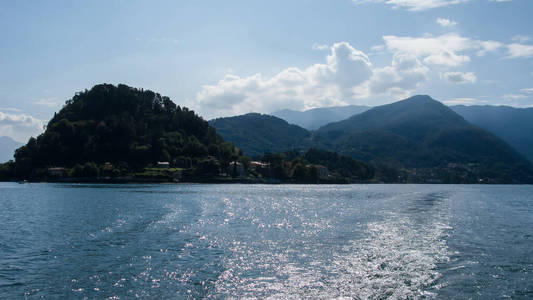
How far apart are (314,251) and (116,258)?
12899 millimetres

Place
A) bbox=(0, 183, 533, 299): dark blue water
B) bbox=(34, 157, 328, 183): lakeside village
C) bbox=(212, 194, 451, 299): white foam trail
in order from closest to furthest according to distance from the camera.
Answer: bbox=(212, 194, 451, 299): white foam trail, bbox=(0, 183, 533, 299): dark blue water, bbox=(34, 157, 328, 183): lakeside village

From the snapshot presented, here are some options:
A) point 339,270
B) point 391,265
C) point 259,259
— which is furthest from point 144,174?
point 339,270

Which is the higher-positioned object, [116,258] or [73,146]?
[73,146]

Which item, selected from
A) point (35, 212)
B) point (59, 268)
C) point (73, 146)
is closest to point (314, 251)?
point (59, 268)

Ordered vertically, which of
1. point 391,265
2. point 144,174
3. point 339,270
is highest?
point 144,174

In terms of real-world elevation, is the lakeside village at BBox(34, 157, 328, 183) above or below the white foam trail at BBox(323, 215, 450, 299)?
above

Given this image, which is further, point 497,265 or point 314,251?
point 314,251

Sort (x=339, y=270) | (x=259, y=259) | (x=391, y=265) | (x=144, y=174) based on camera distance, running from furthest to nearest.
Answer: (x=144, y=174) < (x=259, y=259) < (x=391, y=265) < (x=339, y=270)

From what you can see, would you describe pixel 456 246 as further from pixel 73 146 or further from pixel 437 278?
pixel 73 146

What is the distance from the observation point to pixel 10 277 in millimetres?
21391

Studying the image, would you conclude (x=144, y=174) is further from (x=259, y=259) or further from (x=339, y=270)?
(x=339, y=270)

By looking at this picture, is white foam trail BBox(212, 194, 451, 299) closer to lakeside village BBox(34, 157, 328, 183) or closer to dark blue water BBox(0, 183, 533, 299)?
dark blue water BBox(0, 183, 533, 299)

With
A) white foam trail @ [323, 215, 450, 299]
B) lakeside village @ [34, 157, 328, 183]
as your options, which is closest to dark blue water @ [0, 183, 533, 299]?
white foam trail @ [323, 215, 450, 299]

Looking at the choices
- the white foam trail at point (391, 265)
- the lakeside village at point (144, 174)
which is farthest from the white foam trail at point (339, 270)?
the lakeside village at point (144, 174)
